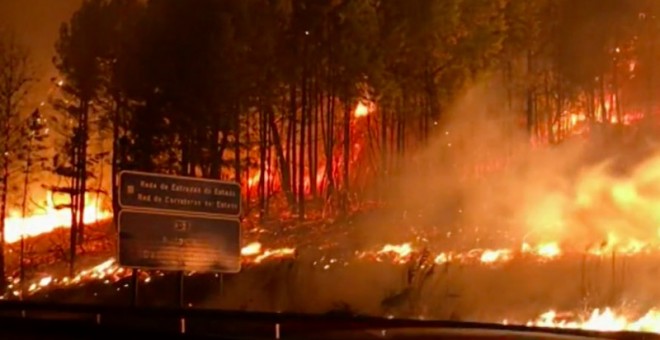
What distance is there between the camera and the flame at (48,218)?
42.9 m

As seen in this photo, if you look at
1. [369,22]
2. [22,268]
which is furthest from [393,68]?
[22,268]

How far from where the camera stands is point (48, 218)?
4538cm

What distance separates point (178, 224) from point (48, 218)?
32.3 meters

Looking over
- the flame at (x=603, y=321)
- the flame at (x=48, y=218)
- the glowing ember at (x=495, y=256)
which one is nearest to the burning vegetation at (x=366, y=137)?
the glowing ember at (x=495, y=256)

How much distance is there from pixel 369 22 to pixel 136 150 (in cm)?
1014

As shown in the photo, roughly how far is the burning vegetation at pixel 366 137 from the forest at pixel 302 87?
8 cm

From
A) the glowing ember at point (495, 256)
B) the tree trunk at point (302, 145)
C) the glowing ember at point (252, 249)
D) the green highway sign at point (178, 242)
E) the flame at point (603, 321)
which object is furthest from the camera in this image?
the tree trunk at point (302, 145)

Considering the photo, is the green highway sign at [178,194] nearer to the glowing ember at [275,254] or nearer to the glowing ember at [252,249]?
the glowing ember at [275,254]

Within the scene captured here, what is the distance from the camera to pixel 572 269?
23.8m

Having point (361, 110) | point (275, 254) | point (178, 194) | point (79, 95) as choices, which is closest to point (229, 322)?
point (178, 194)

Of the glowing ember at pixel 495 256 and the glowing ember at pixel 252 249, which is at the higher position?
the glowing ember at pixel 252 249

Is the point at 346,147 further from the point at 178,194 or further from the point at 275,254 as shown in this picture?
the point at 178,194

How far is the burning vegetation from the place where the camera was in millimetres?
25672

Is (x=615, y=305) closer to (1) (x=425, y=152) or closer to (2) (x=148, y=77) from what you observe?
(1) (x=425, y=152)
